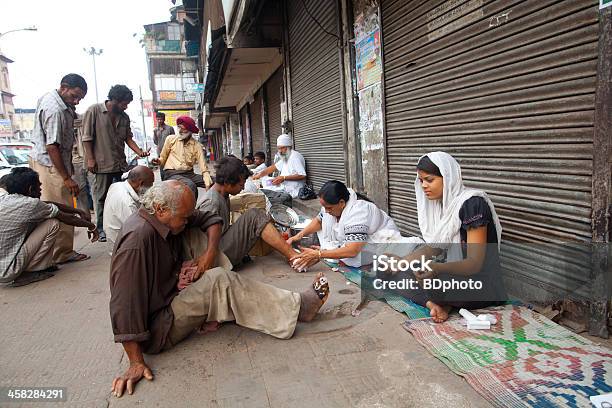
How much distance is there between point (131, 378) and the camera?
7.14ft

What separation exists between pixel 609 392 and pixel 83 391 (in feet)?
7.99

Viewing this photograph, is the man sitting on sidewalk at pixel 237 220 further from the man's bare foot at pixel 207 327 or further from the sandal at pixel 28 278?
the sandal at pixel 28 278

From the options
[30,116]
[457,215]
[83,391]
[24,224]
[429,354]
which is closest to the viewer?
[83,391]

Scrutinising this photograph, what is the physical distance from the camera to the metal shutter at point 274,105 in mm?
10127

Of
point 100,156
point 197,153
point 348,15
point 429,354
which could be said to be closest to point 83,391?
point 429,354

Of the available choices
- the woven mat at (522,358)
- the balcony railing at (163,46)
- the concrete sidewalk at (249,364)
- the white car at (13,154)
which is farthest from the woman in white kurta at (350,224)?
the balcony railing at (163,46)

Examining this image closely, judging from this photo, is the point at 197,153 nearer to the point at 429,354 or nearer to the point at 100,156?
the point at 100,156

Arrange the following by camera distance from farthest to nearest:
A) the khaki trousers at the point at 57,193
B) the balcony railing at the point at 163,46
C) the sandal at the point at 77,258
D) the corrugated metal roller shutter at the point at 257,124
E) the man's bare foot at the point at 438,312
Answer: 1. the balcony railing at the point at 163,46
2. the corrugated metal roller shutter at the point at 257,124
3. the sandal at the point at 77,258
4. the khaki trousers at the point at 57,193
5. the man's bare foot at the point at 438,312

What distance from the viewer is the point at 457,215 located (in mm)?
2654

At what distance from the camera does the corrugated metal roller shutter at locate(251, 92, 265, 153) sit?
42.7ft

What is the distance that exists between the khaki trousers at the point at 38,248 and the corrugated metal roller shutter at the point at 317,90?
394 centimetres

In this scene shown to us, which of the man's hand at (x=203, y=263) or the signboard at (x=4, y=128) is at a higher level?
the signboard at (x=4, y=128)

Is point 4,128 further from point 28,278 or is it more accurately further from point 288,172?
point 28,278

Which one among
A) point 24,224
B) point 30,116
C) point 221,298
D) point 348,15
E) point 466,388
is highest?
point 30,116
